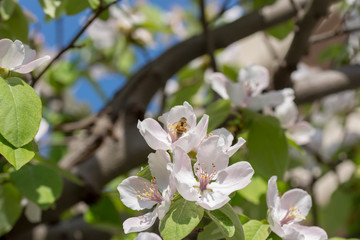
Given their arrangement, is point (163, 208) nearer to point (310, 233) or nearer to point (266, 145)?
point (310, 233)

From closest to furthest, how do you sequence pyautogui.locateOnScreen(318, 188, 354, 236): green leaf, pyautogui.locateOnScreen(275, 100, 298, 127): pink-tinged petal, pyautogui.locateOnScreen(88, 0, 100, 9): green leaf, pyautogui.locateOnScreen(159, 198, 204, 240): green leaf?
1. pyautogui.locateOnScreen(159, 198, 204, 240): green leaf
2. pyautogui.locateOnScreen(88, 0, 100, 9): green leaf
3. pyautogui.locateOnScreen(275, 100, 298, 127): pink-tinged petal
4. pyautogui.locateOnScreen(318, 188, 354, 236): green leaf

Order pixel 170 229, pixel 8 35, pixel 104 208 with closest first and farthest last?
pixel 170 229, pixel 8 35, pixel 104 208

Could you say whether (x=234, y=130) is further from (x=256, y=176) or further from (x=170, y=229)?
(x=170, y=229)

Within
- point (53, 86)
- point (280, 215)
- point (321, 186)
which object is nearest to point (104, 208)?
point (280, 215)

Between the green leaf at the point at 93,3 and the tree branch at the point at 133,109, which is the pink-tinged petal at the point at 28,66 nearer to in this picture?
the green leaf at the point at 93,3

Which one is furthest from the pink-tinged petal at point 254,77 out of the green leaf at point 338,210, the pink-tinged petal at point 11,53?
the green leaf at point 338,210

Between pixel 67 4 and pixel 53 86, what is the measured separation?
110 cm

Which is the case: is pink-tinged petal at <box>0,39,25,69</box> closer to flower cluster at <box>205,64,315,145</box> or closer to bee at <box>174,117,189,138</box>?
bee at <box>174,117,189,138</box>

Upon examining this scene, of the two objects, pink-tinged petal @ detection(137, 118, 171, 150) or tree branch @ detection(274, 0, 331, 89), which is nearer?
pink-tinged petal @ detection(137, 118, 171, 150)

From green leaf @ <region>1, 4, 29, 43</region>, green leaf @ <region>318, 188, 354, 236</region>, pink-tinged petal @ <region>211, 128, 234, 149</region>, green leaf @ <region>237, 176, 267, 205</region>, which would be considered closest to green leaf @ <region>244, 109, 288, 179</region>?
green leaf @ <region>237, 176, 267, 205</region>

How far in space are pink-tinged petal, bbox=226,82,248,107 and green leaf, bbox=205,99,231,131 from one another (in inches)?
1.6

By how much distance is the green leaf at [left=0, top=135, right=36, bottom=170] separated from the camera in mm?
603

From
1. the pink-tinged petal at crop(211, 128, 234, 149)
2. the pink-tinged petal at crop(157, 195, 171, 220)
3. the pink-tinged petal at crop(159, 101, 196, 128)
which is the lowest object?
the pink-tinged petal at crop(211, 128, 234, 149)

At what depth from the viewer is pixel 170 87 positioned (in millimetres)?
2031
